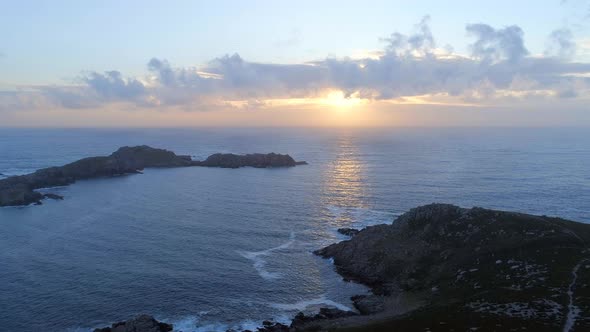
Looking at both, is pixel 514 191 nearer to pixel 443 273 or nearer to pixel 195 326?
pixel 443 273

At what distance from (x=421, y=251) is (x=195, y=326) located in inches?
1628

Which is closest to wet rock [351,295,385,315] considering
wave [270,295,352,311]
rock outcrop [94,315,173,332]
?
wave [270,295,352,311]

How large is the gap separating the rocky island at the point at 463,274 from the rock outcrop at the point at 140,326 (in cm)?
1376

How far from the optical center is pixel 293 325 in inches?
2472

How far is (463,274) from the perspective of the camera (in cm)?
7125

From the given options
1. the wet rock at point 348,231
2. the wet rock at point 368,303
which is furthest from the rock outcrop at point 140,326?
the wet rock at point 348,231

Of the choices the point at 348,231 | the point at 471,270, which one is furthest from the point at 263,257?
the point at 471,270

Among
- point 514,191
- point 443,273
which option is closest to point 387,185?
point 514,191

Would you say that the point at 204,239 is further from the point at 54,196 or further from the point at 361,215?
the point at 54,196

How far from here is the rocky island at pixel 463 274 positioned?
54781 millimetres

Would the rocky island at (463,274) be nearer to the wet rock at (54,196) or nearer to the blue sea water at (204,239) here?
the blue sea water at (204,239)

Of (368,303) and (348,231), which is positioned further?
(348,231)

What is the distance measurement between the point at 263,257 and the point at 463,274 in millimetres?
37221

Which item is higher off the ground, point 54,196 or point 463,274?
point 54,196
